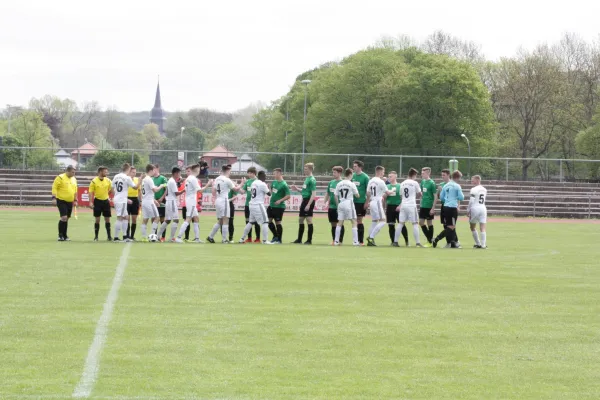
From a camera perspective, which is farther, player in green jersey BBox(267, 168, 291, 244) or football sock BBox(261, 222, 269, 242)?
player in green jersey BBox(267, 168, 291, 244)

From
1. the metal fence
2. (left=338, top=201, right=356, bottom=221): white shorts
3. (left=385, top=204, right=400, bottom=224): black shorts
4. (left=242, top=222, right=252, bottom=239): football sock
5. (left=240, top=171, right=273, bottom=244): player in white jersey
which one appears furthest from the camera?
the metal fence

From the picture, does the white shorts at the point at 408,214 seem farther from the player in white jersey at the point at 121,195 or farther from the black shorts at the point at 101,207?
the black shorts at the point at 101,207

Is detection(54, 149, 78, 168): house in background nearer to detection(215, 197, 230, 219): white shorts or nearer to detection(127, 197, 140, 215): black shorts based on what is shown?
detection(127, 197, 140, 215): black shorts

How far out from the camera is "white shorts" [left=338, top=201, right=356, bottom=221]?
2353cm

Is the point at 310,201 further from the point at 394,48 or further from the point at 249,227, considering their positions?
the point at 394,48

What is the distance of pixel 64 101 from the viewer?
140 metres

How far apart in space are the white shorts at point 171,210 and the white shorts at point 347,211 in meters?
4.04

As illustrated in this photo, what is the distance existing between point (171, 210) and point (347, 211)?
435 centimetres

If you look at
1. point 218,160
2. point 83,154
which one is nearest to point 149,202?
point 83,154

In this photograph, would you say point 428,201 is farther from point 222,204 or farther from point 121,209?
point 121,209

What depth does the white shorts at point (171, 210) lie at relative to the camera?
23828 mm

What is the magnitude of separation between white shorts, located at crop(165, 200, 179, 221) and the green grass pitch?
15.6 ft

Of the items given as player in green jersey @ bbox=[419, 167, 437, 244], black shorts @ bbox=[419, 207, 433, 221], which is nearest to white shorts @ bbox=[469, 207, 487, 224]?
player in green jersey @ bbox=[419, 167, 437, 244]

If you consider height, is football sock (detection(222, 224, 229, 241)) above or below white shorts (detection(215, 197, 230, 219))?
below
